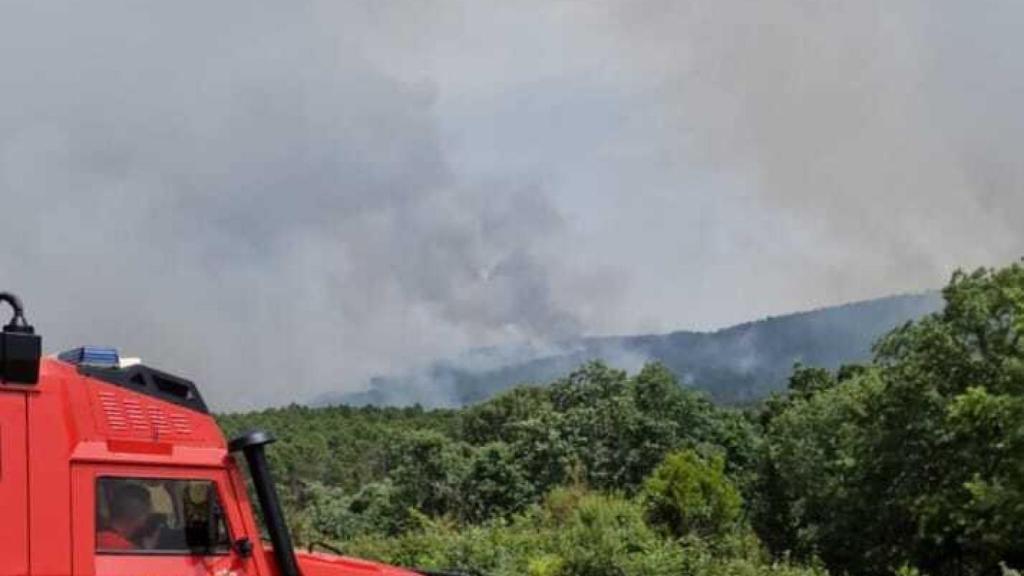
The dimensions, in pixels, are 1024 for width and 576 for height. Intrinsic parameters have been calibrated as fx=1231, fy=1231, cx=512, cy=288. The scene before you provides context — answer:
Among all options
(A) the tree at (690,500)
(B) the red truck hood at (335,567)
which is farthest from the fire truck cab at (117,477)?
(A) the tree at (690,500)

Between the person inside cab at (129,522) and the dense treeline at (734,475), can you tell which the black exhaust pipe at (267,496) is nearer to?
the person inside cab at (129,522)

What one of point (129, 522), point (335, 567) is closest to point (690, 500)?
point (335, 567)

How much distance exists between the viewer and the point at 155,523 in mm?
6523

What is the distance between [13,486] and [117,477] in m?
0.51

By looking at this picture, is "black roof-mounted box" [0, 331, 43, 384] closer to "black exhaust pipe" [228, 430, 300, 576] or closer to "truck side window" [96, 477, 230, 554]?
"truck side window" [96, 477, 230, 554]

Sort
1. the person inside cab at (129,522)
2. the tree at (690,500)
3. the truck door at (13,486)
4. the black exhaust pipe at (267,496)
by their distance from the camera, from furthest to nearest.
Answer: the tree at (690,500) → the black exhaust pipe at (267,496) → the person inside cab at (129,522) → the truck door at (13,486)

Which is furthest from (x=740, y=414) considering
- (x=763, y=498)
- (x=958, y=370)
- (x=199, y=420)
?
(x=199, y=420)

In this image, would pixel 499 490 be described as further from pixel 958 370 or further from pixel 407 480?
pixel 958 370

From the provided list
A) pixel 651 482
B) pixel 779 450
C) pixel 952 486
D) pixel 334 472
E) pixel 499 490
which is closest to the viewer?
pixel 651 482

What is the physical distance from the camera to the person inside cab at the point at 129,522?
6387 millimetres

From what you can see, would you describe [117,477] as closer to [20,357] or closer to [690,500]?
[20,357]

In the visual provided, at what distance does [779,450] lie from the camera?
5294 centimetres

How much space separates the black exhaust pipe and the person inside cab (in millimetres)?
548

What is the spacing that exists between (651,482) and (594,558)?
14.6 m
